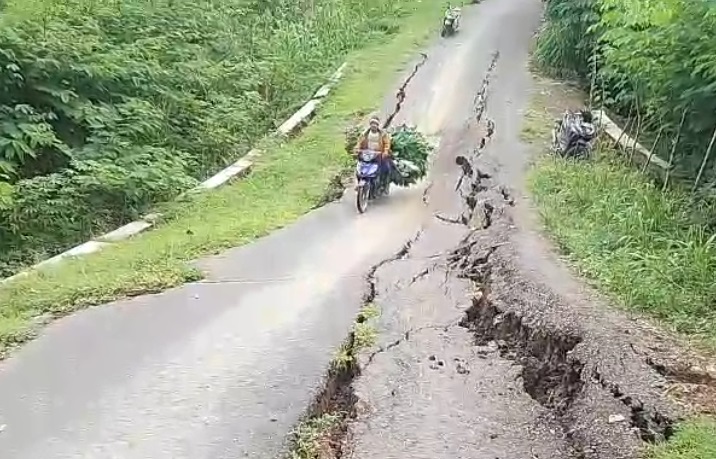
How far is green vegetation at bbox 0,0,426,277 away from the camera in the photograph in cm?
1073

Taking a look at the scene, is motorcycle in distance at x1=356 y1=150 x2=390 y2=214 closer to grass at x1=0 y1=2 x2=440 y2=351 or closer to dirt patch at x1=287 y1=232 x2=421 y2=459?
grass at x1=0 y1=2 x2=440 y2=351

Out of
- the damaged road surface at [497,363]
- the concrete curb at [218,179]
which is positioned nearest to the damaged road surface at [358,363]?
the damaged road surface at [497,363]

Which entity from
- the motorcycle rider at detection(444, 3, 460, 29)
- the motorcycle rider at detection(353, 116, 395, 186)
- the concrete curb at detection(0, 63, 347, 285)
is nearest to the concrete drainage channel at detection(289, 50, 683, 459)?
the motorcycle rider at detection(353, 116, 395, 186)

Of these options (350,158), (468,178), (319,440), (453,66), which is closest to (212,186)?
(350,158)

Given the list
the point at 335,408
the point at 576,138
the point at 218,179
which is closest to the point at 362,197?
the point at 218,179

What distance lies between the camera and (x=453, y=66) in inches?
757

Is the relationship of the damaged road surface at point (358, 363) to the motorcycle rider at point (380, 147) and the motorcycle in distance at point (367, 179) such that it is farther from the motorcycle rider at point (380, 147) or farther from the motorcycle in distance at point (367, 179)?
the motorcycle rider at point (380, 147)

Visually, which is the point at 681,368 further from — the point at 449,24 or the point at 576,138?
the point at 449,24

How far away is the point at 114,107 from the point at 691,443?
935 cm

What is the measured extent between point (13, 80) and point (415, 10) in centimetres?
1634

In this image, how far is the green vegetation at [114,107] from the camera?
1073 cm

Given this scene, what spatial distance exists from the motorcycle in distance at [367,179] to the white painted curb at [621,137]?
3.24 meters

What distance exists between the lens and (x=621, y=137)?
12734 mm

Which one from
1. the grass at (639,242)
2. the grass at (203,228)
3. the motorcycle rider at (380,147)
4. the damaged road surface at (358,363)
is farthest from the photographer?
the motorcycle rider at (380,147)
